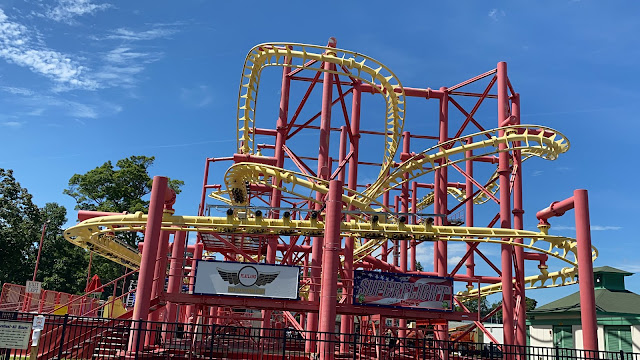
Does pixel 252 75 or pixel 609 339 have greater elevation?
pixel 252 75

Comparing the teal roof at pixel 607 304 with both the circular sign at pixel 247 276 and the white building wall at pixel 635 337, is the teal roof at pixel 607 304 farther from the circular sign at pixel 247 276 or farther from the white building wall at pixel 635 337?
the circular sign at pixel 247 276

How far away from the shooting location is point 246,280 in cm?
1845

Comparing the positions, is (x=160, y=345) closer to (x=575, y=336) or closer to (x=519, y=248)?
(x=519, y=248)

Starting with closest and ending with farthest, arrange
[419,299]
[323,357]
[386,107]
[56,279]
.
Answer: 1. [323,357]
2. [419,299]
3. [386,107]
4. [56,279]

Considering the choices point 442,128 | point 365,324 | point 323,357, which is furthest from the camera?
point 365,324

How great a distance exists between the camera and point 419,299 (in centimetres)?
1906

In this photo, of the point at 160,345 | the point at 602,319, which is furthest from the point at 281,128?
the point at 602,319

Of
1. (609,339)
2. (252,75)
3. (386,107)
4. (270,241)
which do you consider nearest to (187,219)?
(270,241)

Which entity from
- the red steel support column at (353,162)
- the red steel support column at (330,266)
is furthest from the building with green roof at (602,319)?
the red steel support column at (330,266)

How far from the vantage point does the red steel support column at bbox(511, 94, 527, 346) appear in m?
20.9

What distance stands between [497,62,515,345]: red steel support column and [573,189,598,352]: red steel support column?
11.2 ft

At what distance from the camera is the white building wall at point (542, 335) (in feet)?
108

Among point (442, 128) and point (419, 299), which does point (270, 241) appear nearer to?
point (419, 299)

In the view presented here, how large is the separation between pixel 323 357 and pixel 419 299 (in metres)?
5.13
